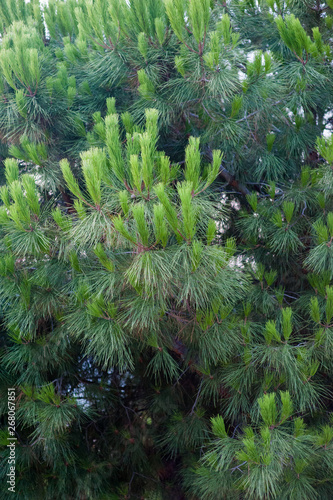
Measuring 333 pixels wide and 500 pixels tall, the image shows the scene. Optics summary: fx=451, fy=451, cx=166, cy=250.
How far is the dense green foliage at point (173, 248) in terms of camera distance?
1769mm

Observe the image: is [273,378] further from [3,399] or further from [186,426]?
[3,399]

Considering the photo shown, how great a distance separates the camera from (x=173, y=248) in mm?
1694

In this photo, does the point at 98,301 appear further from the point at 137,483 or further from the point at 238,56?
the point at 137,483

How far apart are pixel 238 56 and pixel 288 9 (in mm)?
635

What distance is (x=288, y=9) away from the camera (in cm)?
248

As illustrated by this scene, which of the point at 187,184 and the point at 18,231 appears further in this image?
the point at 18,231

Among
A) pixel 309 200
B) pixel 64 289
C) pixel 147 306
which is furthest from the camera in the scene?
pixel 309 200

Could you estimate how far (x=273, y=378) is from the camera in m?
2.14

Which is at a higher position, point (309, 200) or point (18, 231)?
point (18, 231)

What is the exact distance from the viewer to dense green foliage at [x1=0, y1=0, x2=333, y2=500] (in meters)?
1.77

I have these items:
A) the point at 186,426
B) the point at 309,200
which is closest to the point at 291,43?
the point at 309,200

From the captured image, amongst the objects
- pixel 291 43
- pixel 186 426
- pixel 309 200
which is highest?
pixel 291 43

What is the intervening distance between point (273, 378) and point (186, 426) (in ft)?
2.17

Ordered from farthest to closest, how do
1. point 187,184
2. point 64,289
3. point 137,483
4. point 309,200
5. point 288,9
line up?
1. point 137,483
2. point 288,9
3. point 309,200
4. point 64,289
5. point 187,184
